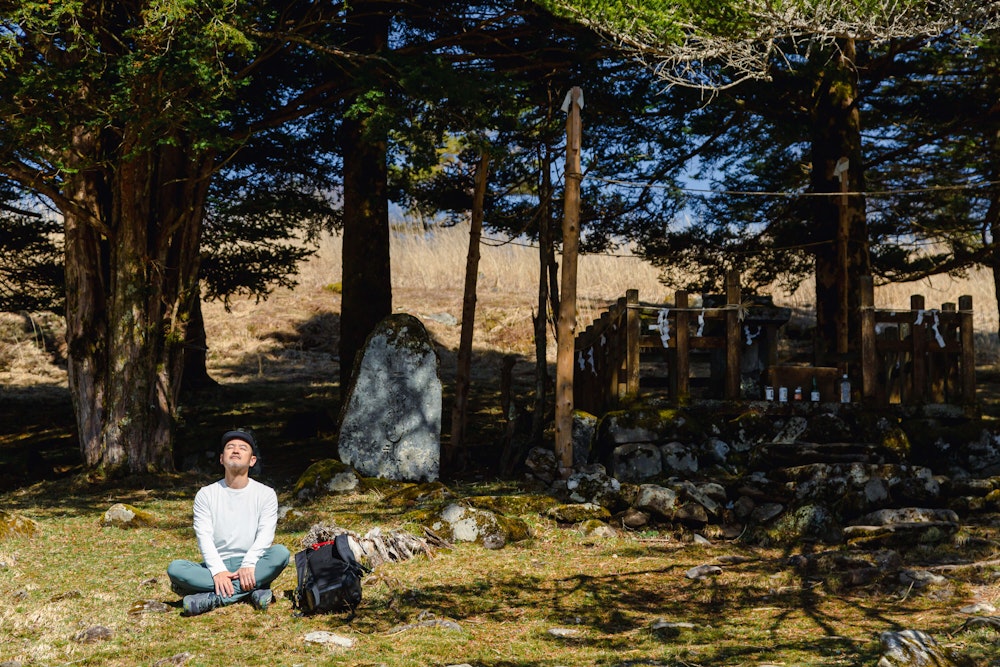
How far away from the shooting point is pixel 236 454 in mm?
5789

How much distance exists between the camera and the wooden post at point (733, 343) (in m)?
11.5

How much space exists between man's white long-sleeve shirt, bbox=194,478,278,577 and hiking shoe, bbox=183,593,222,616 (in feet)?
0.58

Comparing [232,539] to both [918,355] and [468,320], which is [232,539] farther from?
[918,355]

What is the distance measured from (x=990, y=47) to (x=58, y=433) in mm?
15387

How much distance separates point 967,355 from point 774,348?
2.36 metres

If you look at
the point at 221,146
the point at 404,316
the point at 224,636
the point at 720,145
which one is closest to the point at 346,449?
the point at 404,316

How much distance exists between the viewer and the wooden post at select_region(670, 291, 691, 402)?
37.6 feet

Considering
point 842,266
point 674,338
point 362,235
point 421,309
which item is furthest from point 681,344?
point 421,309

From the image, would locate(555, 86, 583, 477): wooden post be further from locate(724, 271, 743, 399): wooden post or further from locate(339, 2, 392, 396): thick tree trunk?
locate(339, 2, 392, 396): thick tree trunk

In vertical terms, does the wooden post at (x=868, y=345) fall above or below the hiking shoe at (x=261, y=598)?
above

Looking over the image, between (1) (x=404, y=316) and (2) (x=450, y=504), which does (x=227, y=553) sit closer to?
(2) (x=450, y=504)

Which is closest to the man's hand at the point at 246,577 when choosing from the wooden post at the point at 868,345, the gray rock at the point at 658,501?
the gray rock at the point at 658,501

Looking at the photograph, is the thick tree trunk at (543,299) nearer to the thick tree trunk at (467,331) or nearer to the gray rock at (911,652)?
the thick tree trunk at (467,331)

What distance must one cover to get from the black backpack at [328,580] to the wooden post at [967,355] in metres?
9.05
